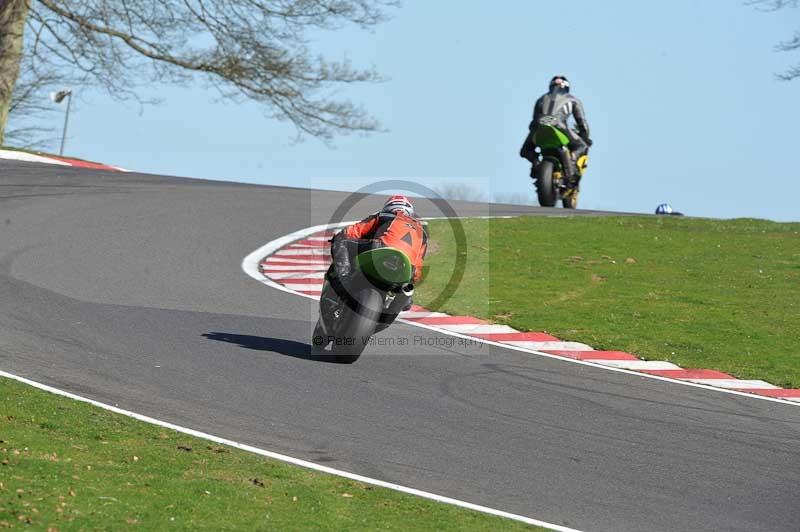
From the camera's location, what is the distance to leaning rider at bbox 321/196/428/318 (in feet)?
32.0

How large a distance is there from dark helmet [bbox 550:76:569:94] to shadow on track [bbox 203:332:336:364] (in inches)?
401

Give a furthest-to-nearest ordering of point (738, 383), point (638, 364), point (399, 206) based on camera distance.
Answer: point (638, 364) < point (738, 383) < point (399, 206)

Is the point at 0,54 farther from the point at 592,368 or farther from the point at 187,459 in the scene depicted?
the point at 187,459

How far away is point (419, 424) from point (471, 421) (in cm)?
40

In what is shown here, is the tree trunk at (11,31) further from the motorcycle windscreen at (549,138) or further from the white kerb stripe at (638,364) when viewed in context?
the white kerb stripe at (638,364)

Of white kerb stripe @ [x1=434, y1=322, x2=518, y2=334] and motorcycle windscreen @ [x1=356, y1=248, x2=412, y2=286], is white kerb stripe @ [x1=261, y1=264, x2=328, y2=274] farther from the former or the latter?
motorcycle windscreen @ [x1=356, y1=248, x2=412, y2=286]

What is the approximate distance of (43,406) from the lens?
8102 millimetres

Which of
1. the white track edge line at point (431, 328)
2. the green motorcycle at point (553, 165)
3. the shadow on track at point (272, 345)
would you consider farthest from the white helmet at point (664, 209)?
the shadow on track at point (272, 345)

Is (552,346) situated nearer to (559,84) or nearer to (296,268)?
(296,268)

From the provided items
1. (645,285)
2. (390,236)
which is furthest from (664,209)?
(390,236)

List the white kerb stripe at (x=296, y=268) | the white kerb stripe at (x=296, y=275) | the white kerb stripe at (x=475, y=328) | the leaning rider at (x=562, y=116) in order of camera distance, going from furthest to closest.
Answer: the leaning rider at (x=562, y=116)
the white kerb stripe at (x=296, y=268)
the white kerb stripe at (x=296, y=275)
the white kerb stripe at (x=475, y=328)

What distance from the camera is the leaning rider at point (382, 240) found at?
975cm

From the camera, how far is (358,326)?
9.79 metres

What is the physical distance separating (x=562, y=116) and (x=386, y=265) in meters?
10.9
